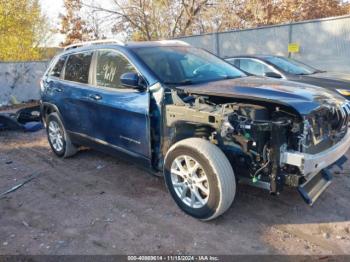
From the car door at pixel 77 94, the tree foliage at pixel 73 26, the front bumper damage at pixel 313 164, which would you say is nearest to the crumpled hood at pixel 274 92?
the front bumper damage at pixel 313 164

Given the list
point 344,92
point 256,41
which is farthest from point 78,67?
point 256,41

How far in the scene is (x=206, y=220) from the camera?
3400 millimetres

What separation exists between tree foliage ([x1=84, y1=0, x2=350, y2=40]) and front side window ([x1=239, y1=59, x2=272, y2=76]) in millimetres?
12798

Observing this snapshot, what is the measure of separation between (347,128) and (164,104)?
201cm

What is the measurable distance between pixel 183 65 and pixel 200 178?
1.56 metres

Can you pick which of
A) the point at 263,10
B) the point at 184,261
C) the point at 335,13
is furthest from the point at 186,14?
the point at 184,261

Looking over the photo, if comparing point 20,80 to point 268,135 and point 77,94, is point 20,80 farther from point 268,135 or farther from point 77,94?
point 268,135

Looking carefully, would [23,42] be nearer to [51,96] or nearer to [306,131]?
[51,96]

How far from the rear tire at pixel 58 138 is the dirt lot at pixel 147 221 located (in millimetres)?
730

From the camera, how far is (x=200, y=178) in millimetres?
3391

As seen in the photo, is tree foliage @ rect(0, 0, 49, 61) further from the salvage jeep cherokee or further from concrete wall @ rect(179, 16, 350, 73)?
the salvage jeep cherokee

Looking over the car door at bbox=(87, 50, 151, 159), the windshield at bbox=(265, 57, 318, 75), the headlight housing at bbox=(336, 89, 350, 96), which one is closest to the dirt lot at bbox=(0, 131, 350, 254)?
the car door at bbox=(87, 50, 151, 159)

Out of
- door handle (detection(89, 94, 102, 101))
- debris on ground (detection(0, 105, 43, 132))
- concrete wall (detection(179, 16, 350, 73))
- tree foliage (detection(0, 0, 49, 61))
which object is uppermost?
tree foliage (detection(0, 0, 49, 61))

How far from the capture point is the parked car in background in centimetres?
673
